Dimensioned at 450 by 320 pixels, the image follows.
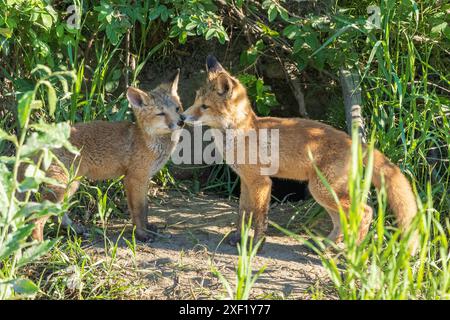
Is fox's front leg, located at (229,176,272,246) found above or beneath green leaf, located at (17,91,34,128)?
beneath

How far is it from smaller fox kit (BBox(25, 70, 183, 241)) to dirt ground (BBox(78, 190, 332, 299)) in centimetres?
43

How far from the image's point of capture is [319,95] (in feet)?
31.4

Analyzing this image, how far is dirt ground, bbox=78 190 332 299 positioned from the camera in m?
6.22

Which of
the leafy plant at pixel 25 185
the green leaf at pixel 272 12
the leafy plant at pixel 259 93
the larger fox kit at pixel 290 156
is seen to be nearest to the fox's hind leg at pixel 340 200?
the larger fox kit at pixel 290 156

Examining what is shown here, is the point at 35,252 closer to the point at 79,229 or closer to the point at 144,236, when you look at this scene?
the point at 144,236

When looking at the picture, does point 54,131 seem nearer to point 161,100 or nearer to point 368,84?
point 161,100

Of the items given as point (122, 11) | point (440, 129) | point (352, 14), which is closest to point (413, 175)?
point (440, 129)

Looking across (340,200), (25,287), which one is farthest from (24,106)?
(340,200)

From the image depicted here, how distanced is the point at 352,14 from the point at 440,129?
1.75 metres

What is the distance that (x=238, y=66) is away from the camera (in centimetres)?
940

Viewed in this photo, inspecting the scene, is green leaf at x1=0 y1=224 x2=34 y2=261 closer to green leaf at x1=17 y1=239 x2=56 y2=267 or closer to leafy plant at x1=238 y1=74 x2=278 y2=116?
green leaf at x1=17 y1=239 x2=56 y2=267

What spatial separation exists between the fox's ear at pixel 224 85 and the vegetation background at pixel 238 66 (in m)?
0.54

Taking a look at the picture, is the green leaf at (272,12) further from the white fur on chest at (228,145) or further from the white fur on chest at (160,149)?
the white fur on chest at (160,149)

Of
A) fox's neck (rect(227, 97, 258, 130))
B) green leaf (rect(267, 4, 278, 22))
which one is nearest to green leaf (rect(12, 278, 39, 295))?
fox's neck (rect(227, 97, 258, 130))
